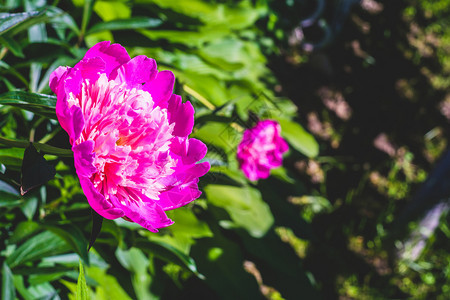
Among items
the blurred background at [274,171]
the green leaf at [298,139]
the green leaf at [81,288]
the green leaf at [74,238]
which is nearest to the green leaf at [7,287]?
the blurred background at [274,171]

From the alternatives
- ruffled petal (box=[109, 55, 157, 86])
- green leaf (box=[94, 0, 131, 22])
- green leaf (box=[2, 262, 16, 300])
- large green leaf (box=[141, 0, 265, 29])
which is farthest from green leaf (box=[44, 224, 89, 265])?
large green leaf (box=[141, 0, 265, 29])

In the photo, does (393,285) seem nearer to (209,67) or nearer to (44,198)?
(209,67)

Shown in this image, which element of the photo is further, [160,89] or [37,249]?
[37,249]

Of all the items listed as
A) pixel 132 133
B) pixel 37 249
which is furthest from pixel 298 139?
pixel 132 133

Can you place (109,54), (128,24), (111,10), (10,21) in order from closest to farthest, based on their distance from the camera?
(109,54) → (10,21) → (128,24) → (111,10)

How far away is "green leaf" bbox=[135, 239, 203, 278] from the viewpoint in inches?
37.4

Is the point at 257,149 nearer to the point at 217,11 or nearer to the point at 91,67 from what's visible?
the point at 91,67

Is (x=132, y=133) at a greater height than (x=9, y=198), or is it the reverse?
(x=132, y=133)

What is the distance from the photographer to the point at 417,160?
3150 mm

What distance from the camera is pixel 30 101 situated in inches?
24.5

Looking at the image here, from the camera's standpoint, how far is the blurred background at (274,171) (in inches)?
38.4

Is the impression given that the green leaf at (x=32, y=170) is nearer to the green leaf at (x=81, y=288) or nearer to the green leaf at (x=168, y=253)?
the green leaf at (x=81, y=288)

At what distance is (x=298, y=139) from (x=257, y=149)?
0.67 meters

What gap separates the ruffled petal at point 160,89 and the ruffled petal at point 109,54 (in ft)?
0.18
